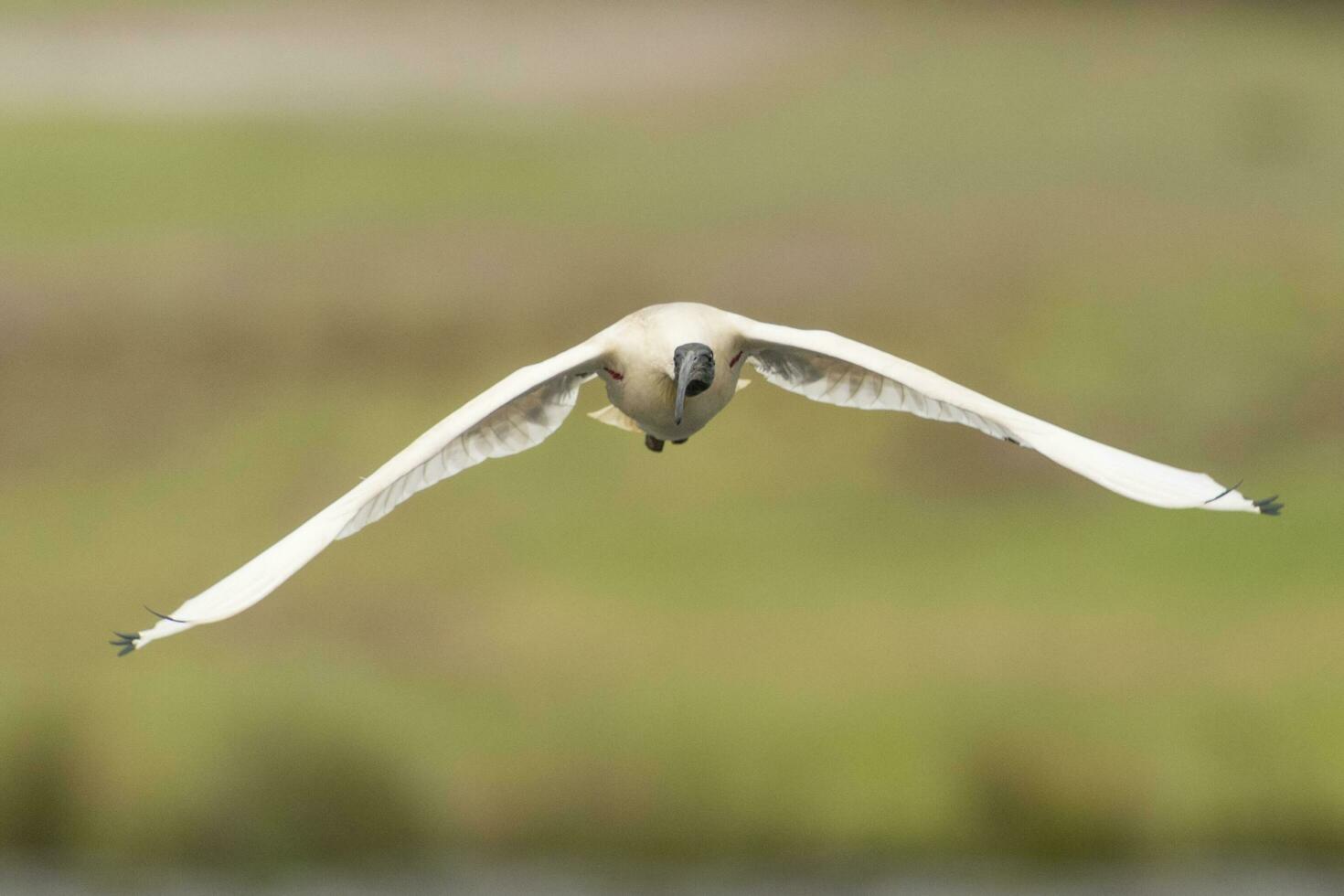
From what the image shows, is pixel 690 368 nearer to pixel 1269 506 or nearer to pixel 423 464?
pixel 423 464

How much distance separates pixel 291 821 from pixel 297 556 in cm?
786

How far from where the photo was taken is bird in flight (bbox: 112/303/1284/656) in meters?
4.44

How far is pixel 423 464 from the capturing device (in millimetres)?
4879

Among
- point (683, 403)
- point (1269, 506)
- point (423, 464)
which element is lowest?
point (1269, 506)

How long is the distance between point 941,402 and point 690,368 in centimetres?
75

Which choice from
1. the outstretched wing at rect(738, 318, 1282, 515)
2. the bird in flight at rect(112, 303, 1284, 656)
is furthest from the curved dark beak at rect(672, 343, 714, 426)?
the outstretched wing at rect(738, 318, 1282, 515)

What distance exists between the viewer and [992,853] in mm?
11969

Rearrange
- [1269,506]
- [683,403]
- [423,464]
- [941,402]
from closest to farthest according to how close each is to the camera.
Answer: [1269,506] < [423,464] < [683,403] < [941,402]

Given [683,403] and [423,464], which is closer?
[423,464]

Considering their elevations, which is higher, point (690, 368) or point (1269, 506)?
point (690, 368)

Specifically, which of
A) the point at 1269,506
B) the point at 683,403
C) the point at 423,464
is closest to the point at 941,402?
the point at 683,403

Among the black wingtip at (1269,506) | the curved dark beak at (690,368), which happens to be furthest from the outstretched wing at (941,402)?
the curved dark beak at (690,368)

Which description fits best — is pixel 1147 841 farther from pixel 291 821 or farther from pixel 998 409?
pixel 998 409

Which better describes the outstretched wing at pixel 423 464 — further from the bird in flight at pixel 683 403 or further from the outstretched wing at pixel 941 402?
the outstretched wing at pixel 941 402
